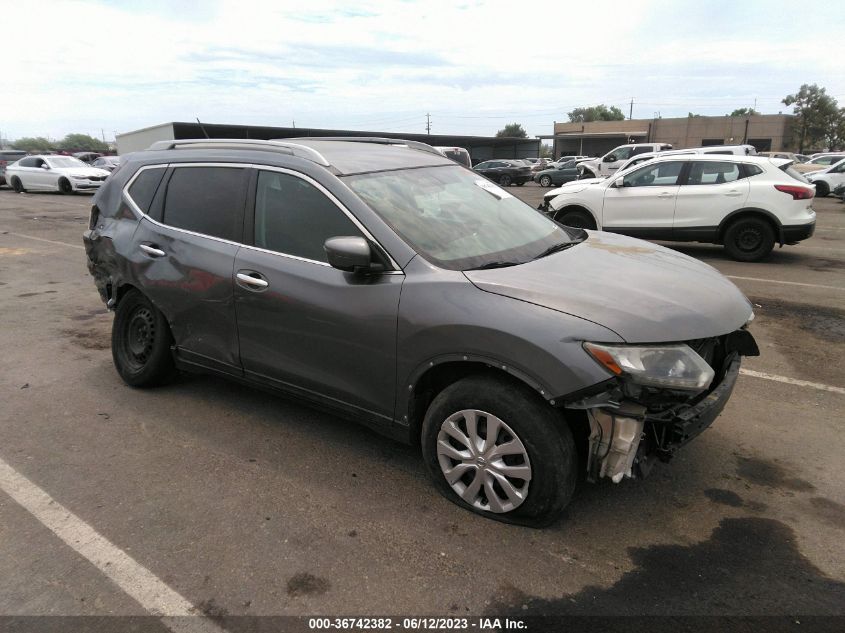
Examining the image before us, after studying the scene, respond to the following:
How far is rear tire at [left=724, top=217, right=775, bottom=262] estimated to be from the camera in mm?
9406

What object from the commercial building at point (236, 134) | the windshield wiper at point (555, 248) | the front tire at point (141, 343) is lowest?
the front tire at point (141, 343)

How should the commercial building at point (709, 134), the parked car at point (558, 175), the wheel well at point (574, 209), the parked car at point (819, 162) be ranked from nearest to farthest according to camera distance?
the wheel well at point (574, 209)
the parked car at point (819, 162)
the parked car at point (558, 175)
the commercial building at point (709, 134)

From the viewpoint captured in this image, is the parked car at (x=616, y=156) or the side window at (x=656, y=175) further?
the parked car at (x=616, y=156)

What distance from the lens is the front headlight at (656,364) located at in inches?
101

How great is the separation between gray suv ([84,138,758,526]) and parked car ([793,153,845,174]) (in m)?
25.6

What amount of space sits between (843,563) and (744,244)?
7934 millimetres

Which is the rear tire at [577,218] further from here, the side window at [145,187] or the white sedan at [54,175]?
the white sedan at [54,175]

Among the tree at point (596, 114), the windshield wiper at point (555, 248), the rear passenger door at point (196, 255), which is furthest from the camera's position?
the tree at point (596, 114)

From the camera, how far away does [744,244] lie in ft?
31.5

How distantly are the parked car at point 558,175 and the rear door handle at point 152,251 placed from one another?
2753 centimetres

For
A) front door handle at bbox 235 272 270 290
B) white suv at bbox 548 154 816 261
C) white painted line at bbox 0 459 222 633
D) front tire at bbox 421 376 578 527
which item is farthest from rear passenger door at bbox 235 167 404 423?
white suv at bbox 548 154 816 261

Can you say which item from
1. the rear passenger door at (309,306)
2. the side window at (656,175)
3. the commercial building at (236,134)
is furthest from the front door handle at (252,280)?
the commercial building at (236,134)

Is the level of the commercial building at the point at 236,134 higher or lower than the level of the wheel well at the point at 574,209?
higher

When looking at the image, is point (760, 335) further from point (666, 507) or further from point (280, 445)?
point (280, 445)
